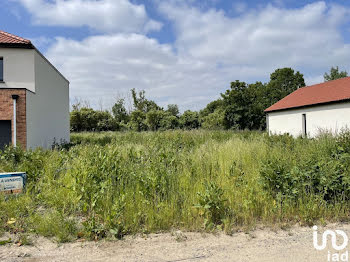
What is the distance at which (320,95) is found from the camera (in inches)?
840

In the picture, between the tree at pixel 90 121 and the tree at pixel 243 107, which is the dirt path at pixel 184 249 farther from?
the tree at pixel 243 107

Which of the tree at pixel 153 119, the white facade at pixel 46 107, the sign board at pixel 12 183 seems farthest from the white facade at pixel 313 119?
the tree at pixel 153 119

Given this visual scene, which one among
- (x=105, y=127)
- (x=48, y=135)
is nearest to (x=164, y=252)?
(x=48, y=135)

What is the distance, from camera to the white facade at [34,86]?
11.2 m

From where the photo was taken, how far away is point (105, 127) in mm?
30938

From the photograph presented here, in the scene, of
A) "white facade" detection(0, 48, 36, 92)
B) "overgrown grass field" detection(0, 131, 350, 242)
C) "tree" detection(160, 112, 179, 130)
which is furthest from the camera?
"tree" detection(160, 112, 179, 130)

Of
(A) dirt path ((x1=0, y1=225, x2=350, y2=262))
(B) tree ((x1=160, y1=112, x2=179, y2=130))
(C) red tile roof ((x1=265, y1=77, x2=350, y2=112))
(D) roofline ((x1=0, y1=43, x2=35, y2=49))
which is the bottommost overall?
(A) dirt path ((x1=0, y1=225, x2=350, y2=262))

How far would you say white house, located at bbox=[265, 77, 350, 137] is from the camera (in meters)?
18.1

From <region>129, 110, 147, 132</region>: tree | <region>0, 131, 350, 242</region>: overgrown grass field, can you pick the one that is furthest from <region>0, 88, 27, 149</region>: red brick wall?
<region>129, 110, 147, 132</region>: tree

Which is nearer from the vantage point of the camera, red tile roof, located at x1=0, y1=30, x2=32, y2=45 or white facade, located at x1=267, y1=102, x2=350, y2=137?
red tile roof, located at x1=0, y1=30, x2=32, y2=45

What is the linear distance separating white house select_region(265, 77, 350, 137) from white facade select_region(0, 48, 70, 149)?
13541 millimetres

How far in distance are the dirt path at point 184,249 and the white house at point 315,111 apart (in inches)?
511

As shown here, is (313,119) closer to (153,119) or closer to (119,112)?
(153,119)

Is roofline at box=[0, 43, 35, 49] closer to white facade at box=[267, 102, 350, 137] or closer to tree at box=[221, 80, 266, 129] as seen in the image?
white facade at box=[267, 102, 350, 137]
